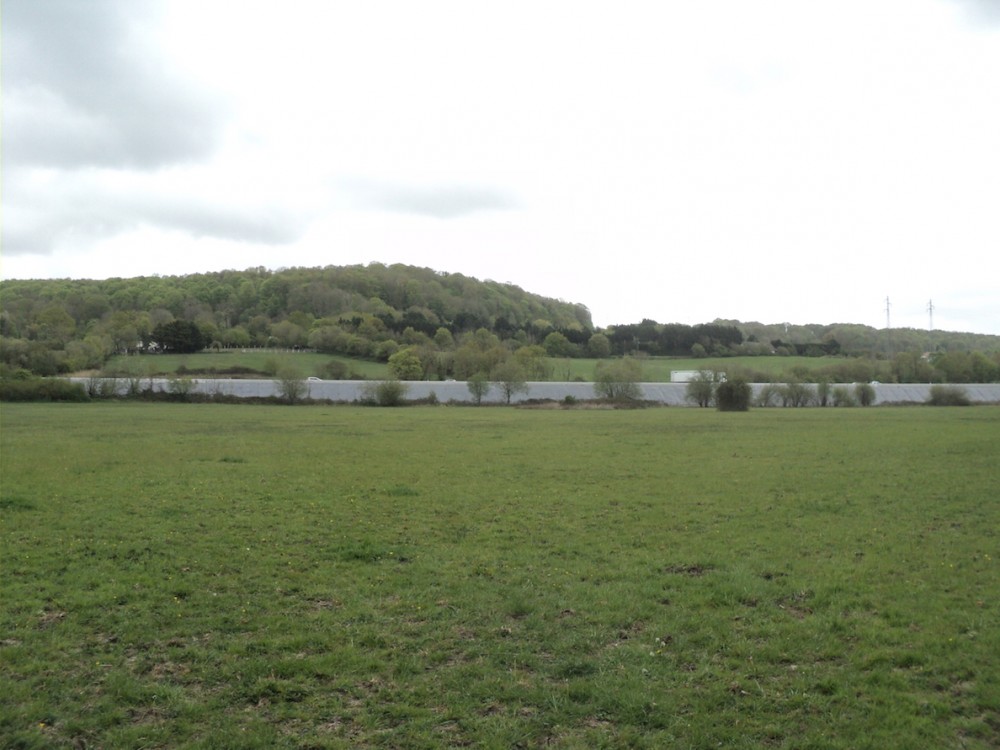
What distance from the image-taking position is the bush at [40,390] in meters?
64.4

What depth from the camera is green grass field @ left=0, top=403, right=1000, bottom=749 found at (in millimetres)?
5867

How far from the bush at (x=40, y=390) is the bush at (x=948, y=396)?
3247 inches

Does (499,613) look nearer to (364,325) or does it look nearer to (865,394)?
(865,394)

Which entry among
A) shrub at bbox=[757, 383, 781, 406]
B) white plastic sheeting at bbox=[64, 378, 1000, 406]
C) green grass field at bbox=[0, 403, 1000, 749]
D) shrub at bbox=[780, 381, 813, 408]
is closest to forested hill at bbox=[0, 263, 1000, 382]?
white plastic sheeting at bbox=[64, 378, 1000, 406]

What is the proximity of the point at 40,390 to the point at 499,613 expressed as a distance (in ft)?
230

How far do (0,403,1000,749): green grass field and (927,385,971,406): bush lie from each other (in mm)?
63811

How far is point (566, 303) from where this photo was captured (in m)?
186

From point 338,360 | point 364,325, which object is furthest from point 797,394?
point 364,325

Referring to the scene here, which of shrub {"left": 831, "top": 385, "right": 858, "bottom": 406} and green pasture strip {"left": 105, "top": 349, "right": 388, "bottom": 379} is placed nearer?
shrub {"left": 831, "top": 385, "right": 858, "bottom": 406}

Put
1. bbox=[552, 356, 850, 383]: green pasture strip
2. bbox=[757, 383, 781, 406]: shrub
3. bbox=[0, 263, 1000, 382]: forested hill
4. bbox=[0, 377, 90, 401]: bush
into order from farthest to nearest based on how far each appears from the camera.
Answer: bbox=[0, 263, 1000, 382]: forested hill → bbox=[552, 356, 850, 383]: green pasture strip → bbox=[757, 383, 781, 406]: shrub → bbox=[0, 377, 90, 401]: bush

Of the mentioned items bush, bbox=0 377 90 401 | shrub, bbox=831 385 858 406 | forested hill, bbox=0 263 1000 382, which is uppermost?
forested hill, bbox=0 263 1000 382

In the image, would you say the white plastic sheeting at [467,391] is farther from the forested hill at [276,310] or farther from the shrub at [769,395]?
the forested hill at [276,310]

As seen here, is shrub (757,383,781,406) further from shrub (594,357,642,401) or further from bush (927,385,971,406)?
bush (927,385,971,406)

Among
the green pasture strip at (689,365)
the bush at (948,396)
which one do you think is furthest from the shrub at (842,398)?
the green pasture strip at (689,365)
